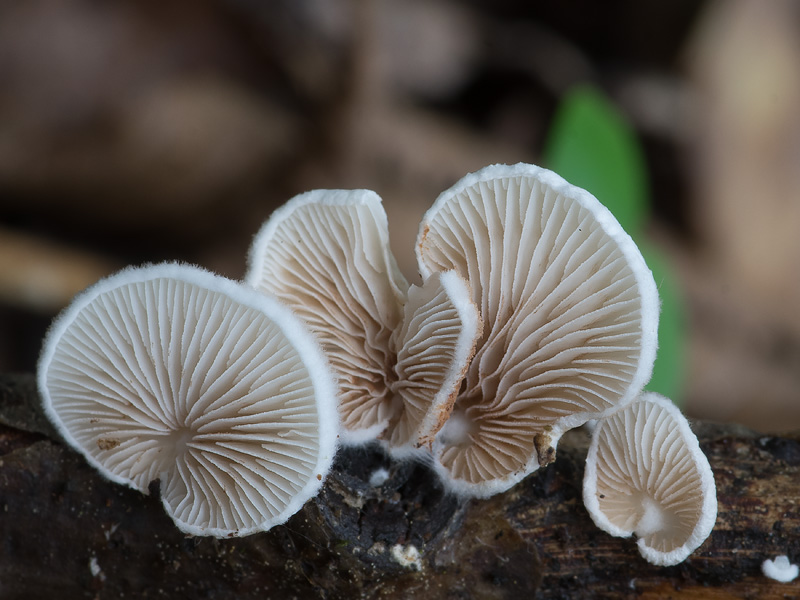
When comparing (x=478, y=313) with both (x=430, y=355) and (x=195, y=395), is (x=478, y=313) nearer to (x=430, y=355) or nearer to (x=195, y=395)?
(x=430, y=355)

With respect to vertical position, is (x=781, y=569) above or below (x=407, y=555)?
above

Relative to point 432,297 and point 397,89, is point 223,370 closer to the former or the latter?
point 432,297

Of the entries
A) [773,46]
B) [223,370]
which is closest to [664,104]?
[773,46]

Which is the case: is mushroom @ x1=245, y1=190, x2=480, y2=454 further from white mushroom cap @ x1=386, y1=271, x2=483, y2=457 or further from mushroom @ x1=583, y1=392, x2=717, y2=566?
mushroom @ x1=583, y1=392, x2=717, y2=566

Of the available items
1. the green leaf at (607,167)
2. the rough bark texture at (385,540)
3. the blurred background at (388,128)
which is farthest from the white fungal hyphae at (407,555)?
the blurred background at (388,128)

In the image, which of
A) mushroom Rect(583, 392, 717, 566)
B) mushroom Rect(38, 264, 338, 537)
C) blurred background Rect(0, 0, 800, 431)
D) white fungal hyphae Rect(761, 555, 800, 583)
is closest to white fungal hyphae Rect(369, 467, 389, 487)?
mushroom Rect(38, 264, 338, 537)

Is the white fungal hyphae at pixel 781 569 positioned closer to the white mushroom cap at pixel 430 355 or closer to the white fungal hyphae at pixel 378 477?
the white mushroom cap at pixel 430 355

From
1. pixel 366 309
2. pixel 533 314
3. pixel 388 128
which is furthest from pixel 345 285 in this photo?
pixel 388 128
